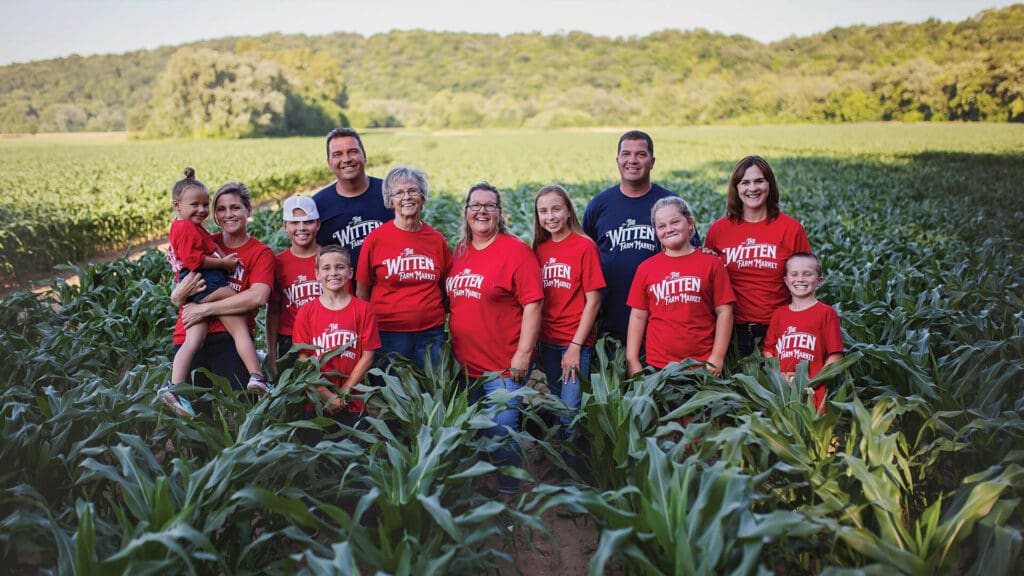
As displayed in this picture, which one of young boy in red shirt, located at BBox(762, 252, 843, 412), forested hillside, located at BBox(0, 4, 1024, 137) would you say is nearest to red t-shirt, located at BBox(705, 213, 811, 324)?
young boy in red shirt, located at BBox(762, 252, 843, 412)

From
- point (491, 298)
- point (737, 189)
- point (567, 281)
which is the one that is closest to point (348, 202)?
point (491, 298)

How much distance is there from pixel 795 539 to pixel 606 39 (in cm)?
14461

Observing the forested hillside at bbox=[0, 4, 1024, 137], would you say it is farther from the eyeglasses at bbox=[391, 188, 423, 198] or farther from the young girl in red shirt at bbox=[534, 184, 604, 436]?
the eyeglasses at bbox=[391, 188, 423, 198]

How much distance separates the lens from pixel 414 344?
3711mm

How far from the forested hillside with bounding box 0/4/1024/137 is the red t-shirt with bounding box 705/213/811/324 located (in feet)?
182

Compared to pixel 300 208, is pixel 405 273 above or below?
below

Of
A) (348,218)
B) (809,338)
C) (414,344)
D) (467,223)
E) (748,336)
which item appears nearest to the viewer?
(809,338)

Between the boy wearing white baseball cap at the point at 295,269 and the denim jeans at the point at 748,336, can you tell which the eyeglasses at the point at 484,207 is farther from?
the denim jeans at the point at 748,336

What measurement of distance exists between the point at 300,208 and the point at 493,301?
4.15 feet

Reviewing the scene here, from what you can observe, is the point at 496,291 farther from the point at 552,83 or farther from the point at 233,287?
the point at 552,83

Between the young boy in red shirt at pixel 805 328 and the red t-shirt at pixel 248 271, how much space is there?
9.57 ft

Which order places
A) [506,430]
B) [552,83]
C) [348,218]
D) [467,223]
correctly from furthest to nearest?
[552,83] < [348,218] < [467,223] < [506,430]

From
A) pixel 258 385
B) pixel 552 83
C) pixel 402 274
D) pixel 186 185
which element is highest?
pixel 552 83

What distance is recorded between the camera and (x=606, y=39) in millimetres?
135000
